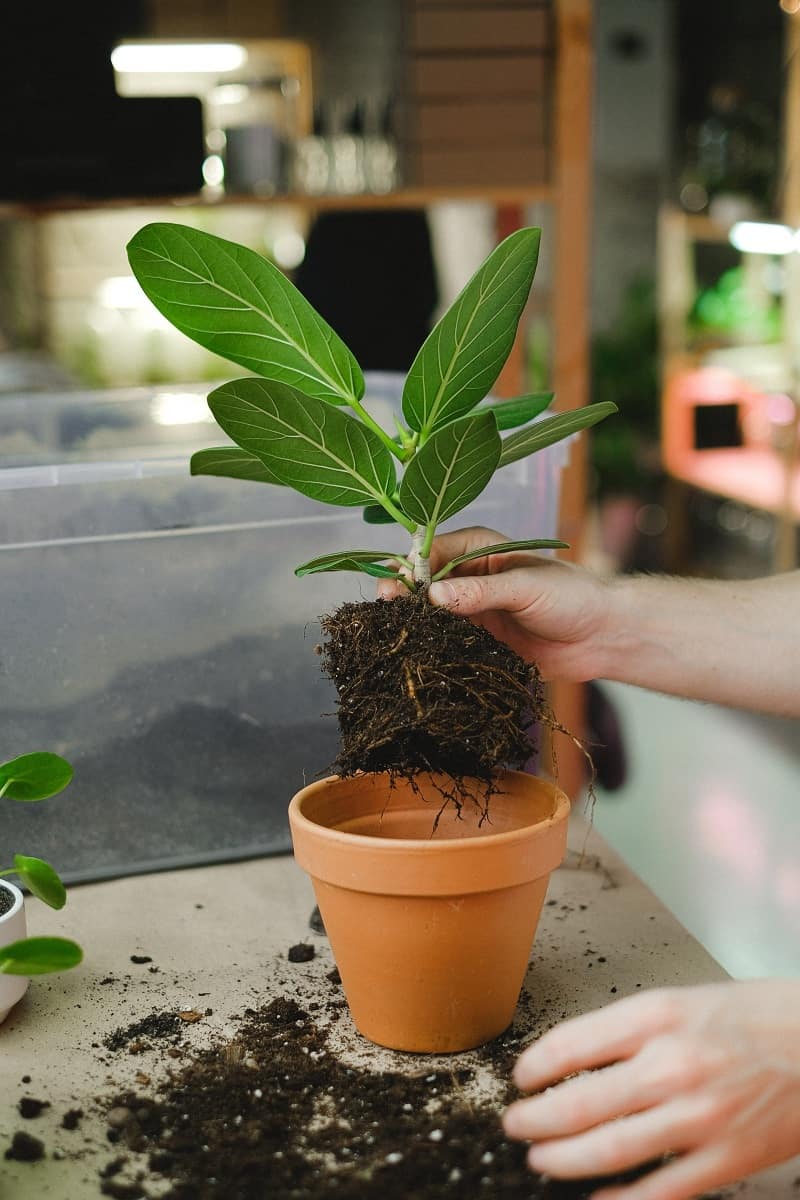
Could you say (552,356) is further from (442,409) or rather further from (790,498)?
(442,409)

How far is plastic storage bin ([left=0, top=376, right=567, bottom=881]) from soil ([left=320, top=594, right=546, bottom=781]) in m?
0.26

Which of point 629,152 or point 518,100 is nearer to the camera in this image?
point 518,100

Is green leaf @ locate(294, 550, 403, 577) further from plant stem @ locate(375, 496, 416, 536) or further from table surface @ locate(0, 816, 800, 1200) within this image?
table surface @ locate(0, 816, 800, 1200)

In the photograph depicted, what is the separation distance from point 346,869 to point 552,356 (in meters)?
1.64

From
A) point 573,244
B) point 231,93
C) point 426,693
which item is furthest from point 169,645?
point 231,93

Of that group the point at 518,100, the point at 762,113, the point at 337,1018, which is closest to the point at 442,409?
the point at 337,1018

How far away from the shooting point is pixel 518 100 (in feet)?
7.25

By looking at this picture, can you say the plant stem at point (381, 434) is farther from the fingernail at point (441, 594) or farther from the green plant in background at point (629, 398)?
the green plant in background at point (629, 398)

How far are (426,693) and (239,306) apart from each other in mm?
287

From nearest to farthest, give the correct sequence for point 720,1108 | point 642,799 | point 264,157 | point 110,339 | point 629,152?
point 720,1108 < point 642,799 < point 264,157 < point 110,339 < point 629,152

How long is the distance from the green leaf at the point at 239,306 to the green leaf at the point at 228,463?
0.06 m

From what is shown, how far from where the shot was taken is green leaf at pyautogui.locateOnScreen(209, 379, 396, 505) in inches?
29.6

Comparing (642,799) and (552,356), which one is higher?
(552,356)

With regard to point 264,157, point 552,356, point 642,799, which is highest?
point 264,157
